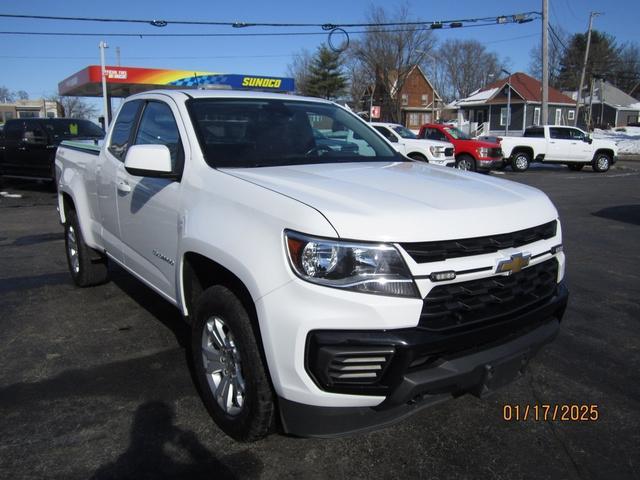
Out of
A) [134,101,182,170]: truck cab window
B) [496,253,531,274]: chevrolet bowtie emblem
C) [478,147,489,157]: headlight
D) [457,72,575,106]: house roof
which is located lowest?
[496,253,531,274]: chevrolet bowtie emblem

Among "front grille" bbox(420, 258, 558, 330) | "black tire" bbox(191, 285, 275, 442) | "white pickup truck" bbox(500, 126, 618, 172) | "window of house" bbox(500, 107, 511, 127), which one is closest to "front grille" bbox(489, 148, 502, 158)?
"white pickup truck" bbox(500, 126, 618, 172)

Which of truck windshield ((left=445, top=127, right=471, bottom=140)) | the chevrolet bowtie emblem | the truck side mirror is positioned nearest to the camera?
the chevrolet bowtie emblem

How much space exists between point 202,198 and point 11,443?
1.61 meters

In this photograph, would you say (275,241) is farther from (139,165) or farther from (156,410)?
(156,410)

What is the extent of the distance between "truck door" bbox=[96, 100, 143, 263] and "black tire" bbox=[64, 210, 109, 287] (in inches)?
28.2

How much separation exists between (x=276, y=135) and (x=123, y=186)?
1218 mm

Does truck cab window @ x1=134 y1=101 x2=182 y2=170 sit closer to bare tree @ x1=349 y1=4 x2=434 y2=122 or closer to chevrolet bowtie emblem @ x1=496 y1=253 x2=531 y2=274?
chevrolet bowtie emblem @ x1=496 y1=253 x2=531 y2=274

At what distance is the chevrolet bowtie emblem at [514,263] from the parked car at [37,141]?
12.4 meters

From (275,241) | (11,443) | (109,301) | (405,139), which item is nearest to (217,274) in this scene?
(275,241)

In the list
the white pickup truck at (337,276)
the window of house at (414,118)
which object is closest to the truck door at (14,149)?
the white pickup truck at (337,276)

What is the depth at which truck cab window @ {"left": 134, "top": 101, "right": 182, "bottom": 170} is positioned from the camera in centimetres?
345

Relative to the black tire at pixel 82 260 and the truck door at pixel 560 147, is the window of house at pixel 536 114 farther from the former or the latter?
the black tire at pixel 82 260

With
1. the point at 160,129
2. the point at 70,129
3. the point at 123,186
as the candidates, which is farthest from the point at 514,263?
the point at 70,129
